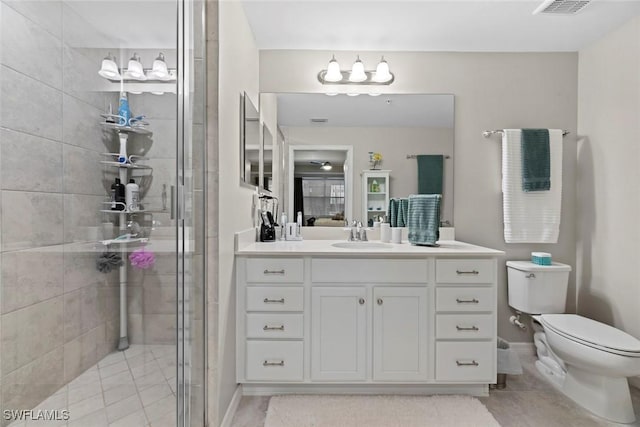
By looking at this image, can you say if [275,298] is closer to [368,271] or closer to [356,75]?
[368,271]

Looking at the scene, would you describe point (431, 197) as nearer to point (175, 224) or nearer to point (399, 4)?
point (399, 4)

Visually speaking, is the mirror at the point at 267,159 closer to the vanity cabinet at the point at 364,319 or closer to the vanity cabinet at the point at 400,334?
the vanity cabinet at the point at 364,319

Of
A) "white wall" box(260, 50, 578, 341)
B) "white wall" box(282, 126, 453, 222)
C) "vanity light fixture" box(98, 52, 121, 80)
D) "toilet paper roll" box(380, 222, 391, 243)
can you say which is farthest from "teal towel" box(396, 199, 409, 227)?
"vanity light fixture" box(98, 52, 121, 80)

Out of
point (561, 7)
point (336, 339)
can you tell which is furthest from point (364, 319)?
point (561, 7)

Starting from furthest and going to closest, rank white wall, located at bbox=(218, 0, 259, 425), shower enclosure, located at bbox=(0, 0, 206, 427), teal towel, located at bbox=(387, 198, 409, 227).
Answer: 1. teal towel, located at bbox=(387, 198, 409, 227)
2. white wall, located at bbox=(218, 0, 259, 425)
3. shower enclosure, located at bbox=(0, 0, 206, 427)

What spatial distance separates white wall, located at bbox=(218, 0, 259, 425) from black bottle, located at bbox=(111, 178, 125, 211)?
0.54 metres

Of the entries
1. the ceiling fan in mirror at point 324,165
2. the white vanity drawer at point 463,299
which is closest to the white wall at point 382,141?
the ceiling fan in mirror at point 324,165

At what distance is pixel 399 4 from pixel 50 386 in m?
2.35

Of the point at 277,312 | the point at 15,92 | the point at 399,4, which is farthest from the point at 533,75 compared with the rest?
the point at 15,92

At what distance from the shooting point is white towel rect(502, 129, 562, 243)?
2.50 meters

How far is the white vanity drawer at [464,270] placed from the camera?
6.38ft

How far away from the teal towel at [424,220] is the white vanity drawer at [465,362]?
2.04 ft

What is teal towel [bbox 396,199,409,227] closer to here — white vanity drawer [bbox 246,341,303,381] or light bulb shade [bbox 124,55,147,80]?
white vanity drawer [bbox 246,341,303,381]

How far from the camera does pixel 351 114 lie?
2.61m
